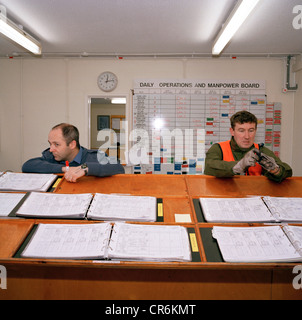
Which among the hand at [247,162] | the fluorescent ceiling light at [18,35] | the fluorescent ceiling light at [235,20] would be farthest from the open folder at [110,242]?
the fluorescent ceiling light at [18,35]

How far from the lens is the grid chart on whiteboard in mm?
4145

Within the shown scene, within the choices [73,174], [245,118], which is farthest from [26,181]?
[245,118]

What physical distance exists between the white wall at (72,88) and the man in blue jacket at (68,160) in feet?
7.27

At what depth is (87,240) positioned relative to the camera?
1109mm

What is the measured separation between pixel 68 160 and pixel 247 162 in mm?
1414

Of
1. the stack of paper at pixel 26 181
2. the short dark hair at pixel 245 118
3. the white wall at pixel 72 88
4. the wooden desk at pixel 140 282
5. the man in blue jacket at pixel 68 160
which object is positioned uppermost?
the white wall at pixel 72 88

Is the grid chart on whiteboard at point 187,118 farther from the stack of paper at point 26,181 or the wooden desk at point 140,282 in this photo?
the wooden desk at point 140,282

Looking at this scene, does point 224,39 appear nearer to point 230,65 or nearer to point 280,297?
point 230,65

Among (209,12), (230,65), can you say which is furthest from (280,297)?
(230,65)

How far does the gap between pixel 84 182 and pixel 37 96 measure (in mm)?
3244

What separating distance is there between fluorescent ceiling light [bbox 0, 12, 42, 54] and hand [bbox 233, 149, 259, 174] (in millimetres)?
2742

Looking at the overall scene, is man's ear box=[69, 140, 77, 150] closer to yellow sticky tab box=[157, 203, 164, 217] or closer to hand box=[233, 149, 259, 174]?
yellow sticky tab box=[157, 203, 164, 217]

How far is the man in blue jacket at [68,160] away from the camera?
169 centimetres

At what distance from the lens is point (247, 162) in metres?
1.56
